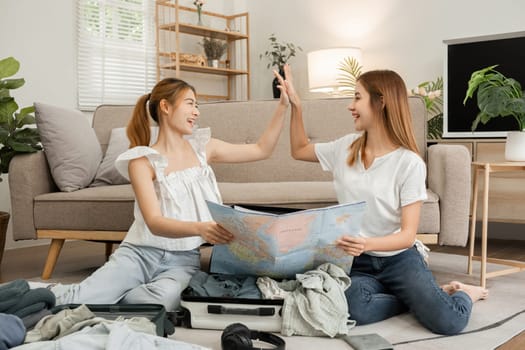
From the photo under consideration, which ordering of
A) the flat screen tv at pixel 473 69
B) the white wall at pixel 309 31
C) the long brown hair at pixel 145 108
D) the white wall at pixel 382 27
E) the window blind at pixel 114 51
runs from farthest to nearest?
1. the window blind at pixel 114 51
2. the white wall at pixel 382 27
3. the white wall at pixel 309 31
4. the flat screen tv at pixel 473 69
5. the long brown hair at pixel 145 108

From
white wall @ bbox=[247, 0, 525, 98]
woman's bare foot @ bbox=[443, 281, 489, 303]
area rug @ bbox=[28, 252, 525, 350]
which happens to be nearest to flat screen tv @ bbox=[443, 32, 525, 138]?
white wall @ bbox=[247, 0, 525, 98]

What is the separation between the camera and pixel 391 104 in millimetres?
1843

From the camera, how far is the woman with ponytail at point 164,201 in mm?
1821

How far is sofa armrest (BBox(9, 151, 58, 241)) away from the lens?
2576 millimetres

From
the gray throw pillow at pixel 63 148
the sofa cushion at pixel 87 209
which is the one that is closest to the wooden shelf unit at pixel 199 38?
the gray throw pillow at pixel 63 148

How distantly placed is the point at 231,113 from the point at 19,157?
3.34ft

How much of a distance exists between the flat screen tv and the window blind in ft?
7.34

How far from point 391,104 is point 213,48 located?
3232 millimetres

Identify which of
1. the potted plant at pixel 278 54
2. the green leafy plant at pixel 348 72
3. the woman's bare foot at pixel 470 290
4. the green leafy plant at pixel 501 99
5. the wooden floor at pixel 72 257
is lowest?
the wooden floor at pixel 72 257

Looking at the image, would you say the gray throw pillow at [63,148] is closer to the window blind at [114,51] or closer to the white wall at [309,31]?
the white wall at [309,31]

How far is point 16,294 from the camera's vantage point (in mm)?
1503

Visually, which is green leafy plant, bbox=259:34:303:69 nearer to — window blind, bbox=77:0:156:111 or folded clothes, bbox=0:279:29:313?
window blind, bbox=77:0:156:111

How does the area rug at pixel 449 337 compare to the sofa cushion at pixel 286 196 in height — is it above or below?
below

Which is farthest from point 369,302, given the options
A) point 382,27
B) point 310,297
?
point 382,27
